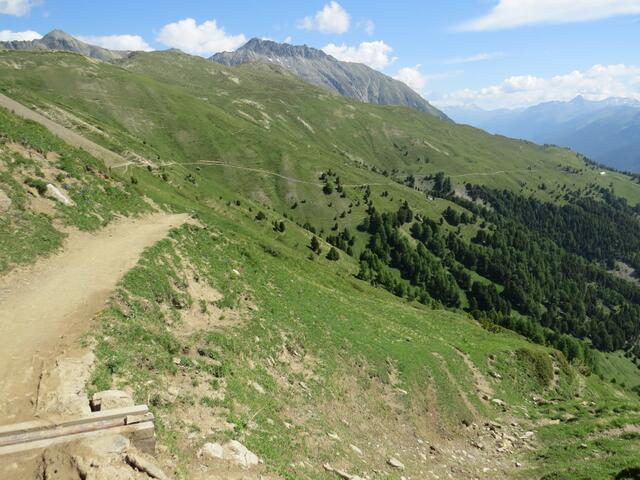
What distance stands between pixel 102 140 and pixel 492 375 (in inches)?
3401

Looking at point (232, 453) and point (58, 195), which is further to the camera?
point (58, 195)

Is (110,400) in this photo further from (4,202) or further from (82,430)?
(4,202)

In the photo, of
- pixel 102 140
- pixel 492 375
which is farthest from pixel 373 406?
pixel 102 140

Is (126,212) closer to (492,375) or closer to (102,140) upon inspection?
(492,375)

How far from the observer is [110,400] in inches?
631

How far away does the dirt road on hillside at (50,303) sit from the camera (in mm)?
16734

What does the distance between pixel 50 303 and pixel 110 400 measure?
9865mm

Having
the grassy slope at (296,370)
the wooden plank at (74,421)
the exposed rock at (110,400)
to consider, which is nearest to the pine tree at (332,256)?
the grassy slope at (296,370)

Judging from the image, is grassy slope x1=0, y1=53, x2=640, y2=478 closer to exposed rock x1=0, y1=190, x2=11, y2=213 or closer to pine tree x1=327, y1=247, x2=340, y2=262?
exposed rock x1=0, y1=190, x2=11, y2=213

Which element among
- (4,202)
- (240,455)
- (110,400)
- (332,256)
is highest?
(4,202)

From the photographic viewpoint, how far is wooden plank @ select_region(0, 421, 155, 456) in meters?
12.9

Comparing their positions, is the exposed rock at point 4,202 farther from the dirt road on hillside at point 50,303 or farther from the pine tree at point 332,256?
the pine tree at point 332,256

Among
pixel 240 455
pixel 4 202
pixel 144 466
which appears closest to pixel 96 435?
pixel 144 466

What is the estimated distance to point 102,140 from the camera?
3536 inches
